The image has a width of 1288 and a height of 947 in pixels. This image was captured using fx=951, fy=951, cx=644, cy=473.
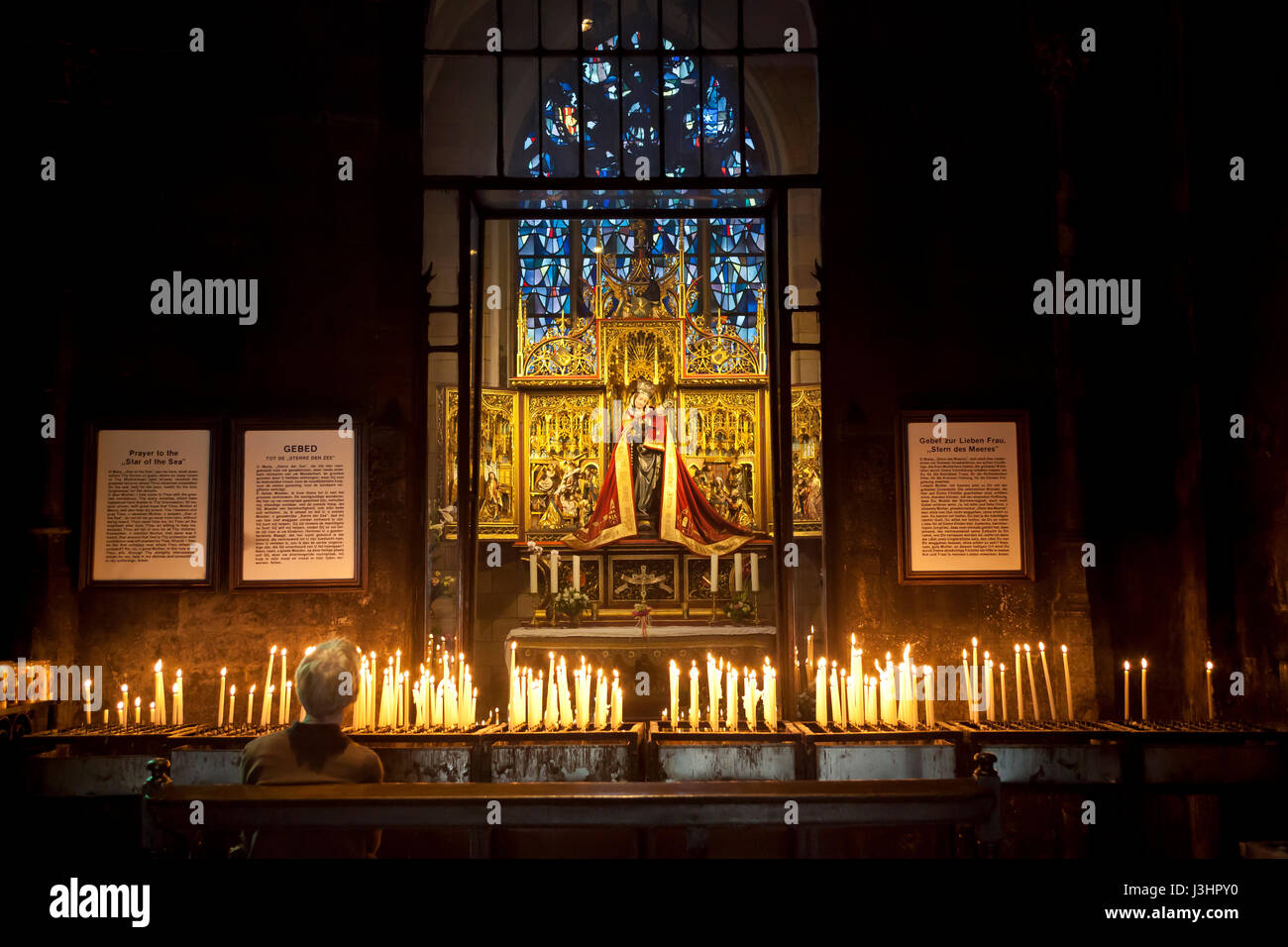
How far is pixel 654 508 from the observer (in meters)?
11.4

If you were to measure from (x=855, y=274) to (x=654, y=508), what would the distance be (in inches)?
213

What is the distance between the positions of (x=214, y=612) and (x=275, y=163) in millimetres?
3043

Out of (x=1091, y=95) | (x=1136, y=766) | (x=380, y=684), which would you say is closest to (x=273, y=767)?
(x=380, y=684)

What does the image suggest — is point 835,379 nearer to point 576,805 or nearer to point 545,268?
point 576,805

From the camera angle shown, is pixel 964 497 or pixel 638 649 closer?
pixel 964 497

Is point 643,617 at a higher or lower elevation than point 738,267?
lower

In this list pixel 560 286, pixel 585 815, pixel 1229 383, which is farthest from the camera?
pixel 560 286

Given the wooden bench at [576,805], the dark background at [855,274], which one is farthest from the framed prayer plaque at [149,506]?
the wooden bench at [576,805]

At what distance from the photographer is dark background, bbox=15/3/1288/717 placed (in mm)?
6129

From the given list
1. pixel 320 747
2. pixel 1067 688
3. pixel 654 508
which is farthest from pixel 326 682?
pixel 654 508

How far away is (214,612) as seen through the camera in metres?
6.20

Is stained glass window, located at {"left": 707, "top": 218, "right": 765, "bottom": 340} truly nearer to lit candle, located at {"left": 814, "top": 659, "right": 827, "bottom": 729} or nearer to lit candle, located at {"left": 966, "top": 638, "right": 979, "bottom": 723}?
lit candle, located at {"left": 966, "top": 638, "right": 979, "bottom": 723}

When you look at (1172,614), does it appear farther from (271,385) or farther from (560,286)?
(560,286)

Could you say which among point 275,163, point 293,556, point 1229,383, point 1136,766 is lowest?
point 1136,766
